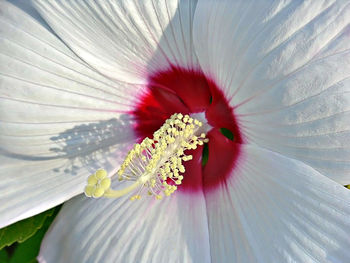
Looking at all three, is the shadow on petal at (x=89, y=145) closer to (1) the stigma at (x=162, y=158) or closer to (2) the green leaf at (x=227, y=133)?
(1) the stigma at (x=162, y=158)

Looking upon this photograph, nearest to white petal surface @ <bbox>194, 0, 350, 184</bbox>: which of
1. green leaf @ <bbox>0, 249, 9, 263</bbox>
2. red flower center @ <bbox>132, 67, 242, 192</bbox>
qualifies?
red flower center @ <bbox>132, 67, 242, 192</bbox>

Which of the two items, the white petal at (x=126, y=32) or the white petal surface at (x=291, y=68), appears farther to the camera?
the white petal at (x=126, y=32)

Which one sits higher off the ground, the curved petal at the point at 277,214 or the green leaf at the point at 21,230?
the green leaf at the point at 21,230

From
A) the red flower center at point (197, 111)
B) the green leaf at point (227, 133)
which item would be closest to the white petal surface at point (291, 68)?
the red flower center at point (197, 111)

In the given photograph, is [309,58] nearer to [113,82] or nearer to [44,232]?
[113,82]

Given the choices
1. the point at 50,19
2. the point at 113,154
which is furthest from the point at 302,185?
the point at 50,19

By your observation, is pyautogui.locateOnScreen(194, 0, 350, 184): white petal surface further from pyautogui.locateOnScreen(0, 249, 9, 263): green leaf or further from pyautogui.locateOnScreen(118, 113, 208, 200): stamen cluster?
pyautogui.locateOnScreen(0, 249, 9, 263): green leaf

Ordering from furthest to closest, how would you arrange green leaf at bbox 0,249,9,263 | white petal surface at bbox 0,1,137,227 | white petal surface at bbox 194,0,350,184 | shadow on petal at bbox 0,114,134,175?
green leaf at bbox 0,249,9,263 < shadow on petal at bbox 0,114,134,175 < white petal surface at bbox 0,1,137,227 < white petal surface at bbox 194,0,350,184
